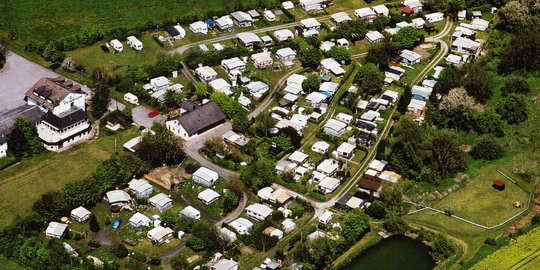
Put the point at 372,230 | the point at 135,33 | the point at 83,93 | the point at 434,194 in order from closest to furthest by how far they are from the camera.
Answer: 1. the point at 372,230
2. the point at 434,194
3. the point at 83,93
4. the point at 135,33

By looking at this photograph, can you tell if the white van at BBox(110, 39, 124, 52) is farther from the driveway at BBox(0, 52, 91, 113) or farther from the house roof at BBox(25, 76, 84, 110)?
the house roof at BBox(25, 76, 84, 110)

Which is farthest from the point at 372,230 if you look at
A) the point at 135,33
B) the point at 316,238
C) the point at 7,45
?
the point at 7,45

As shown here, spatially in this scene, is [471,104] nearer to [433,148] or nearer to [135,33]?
[433,148]

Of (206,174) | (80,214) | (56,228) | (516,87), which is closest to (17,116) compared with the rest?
(80,214)

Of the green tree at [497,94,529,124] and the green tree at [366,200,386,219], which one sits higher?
the green tree at [497,94,529,124]

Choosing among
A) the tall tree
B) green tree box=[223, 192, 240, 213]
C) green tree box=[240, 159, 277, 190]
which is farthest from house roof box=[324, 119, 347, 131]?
green tree box=[223, 192, 240, 213]

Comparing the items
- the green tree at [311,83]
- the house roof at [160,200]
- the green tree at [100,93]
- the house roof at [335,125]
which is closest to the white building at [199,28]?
the green tree at [100,93]

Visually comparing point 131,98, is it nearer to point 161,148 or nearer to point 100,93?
point 100,93
